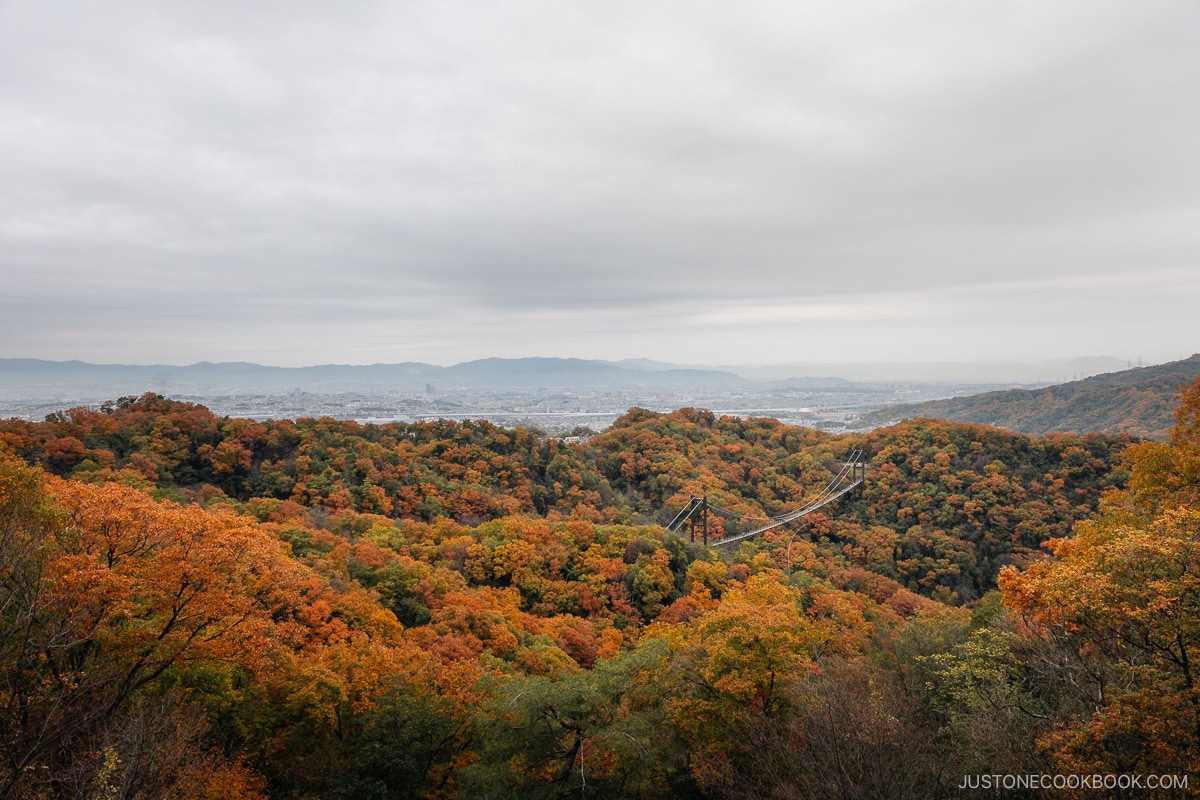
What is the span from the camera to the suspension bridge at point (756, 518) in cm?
3963

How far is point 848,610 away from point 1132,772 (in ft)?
56.1

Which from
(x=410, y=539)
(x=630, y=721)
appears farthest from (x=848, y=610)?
(x=410, y=539)

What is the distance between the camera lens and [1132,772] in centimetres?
648

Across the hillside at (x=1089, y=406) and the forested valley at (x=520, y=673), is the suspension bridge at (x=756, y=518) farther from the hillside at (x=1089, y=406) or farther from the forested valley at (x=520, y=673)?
the hillside at (x=1089, y=406)

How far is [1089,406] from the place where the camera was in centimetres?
8219

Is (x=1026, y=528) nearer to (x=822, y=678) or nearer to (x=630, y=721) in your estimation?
(x=822, y=678)

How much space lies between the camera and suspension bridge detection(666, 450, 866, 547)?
39.6m

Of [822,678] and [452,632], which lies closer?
[822,678]

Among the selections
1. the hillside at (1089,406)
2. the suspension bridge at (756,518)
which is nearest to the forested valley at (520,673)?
the suspension bridge at (756,518)

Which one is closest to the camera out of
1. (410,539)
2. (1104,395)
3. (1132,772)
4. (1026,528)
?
(1132,772)

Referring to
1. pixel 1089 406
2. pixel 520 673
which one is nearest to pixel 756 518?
pixel 520 673

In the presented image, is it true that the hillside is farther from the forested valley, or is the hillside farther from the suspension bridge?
the forested valley

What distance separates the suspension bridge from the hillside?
34748mm

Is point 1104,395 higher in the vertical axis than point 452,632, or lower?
higher
